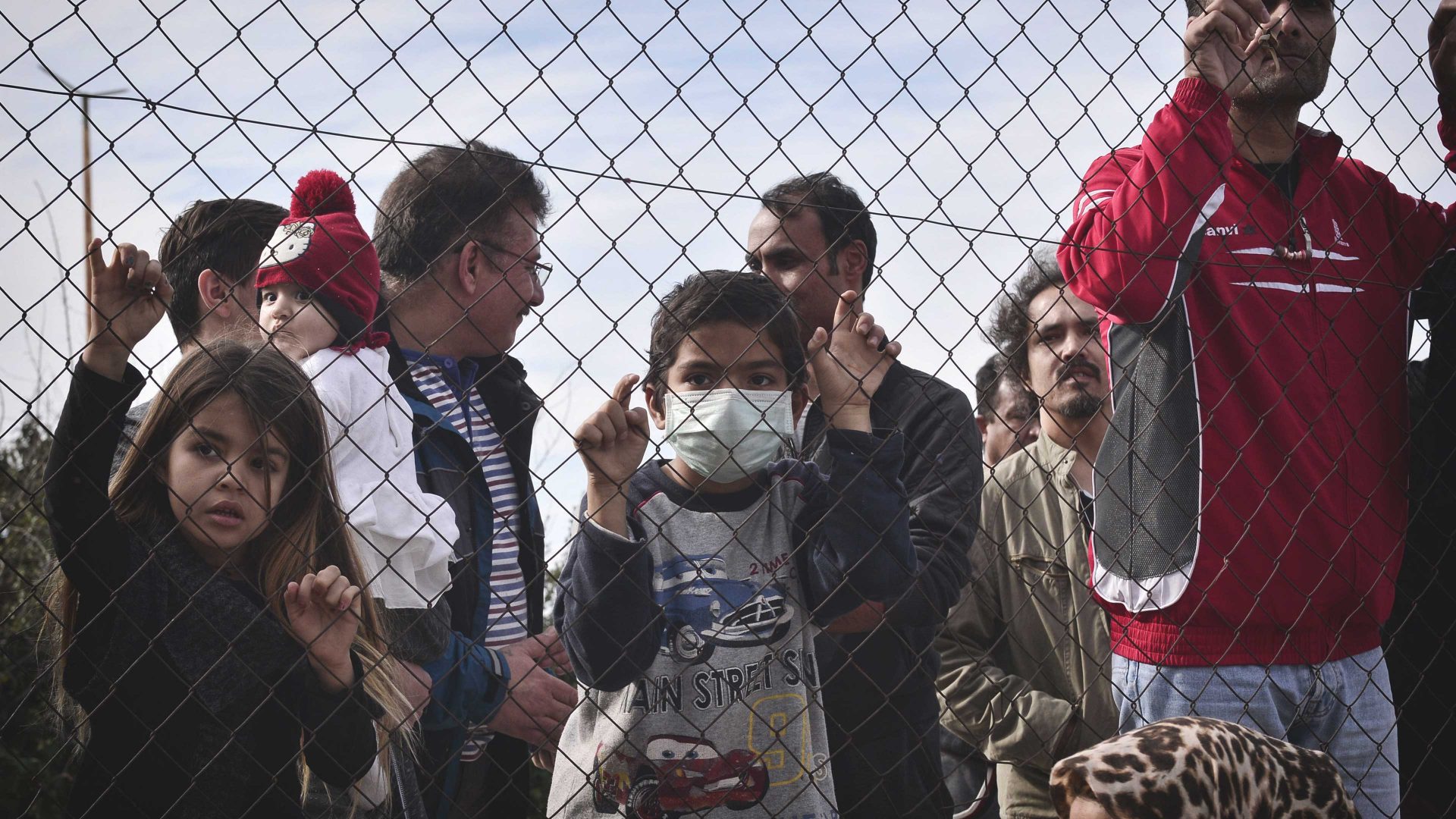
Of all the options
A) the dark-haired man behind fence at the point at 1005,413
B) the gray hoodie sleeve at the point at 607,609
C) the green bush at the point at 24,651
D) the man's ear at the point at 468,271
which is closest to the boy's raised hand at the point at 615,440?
the gray hoodie sleeve at the point at 607,609

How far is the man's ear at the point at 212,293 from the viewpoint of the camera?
232 centimetres

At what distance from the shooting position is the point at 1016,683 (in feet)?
9.05

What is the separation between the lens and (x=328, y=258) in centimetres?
231

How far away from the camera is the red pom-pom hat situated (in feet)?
7.31

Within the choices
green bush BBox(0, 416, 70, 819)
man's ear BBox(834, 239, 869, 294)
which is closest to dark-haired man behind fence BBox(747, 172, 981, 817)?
man's ear BBox(834, 239, 869, 294)

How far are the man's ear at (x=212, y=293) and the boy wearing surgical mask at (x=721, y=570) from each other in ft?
2.93

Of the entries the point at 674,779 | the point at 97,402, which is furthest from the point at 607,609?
the point at 97,402

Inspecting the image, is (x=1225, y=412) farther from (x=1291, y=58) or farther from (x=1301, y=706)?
(x=1291, y=58)

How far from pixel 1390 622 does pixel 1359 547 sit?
56 centimetres

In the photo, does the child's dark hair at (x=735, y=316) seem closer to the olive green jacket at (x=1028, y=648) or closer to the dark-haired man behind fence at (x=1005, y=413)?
the olive green jacket at (x=1028, y=648)

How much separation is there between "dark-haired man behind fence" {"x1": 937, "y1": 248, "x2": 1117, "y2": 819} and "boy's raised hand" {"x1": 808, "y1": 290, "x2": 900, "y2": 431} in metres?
0.61

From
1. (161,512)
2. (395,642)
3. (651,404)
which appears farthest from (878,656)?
(161,512)

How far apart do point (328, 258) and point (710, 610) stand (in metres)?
Answer: 1.03

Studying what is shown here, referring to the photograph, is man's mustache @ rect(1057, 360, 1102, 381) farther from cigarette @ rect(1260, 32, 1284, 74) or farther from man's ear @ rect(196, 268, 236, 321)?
man's ear @ rect(196, 268, 236, 321)
